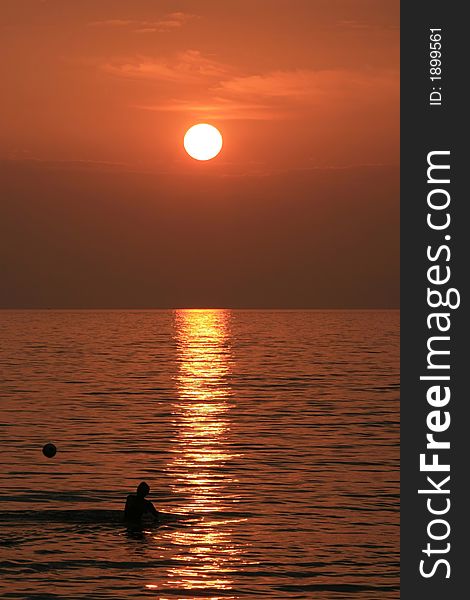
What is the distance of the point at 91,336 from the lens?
635 ft

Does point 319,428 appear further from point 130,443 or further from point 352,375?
point 352,375

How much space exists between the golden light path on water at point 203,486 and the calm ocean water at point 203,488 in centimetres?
7

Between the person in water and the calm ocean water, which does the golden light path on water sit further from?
the person in water

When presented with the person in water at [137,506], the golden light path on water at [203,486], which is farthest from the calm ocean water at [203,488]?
the person in water at [137,506]

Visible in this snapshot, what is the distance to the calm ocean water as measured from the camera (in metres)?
28.8

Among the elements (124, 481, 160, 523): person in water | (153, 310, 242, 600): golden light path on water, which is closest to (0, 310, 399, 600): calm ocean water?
(153, 310, 242, 600): golden light path on water

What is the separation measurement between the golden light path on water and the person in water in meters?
1.15

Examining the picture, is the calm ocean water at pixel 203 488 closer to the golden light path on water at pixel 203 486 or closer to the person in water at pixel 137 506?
the golden light path on water at pixel 203 486

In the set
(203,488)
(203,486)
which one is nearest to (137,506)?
(203,488)

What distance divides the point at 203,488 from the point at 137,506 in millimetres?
7204

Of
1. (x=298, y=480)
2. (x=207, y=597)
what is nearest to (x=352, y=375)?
(x=298, y=480)

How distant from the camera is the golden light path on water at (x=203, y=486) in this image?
29.2m

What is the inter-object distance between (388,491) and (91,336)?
15580cm

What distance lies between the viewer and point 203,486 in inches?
1625
